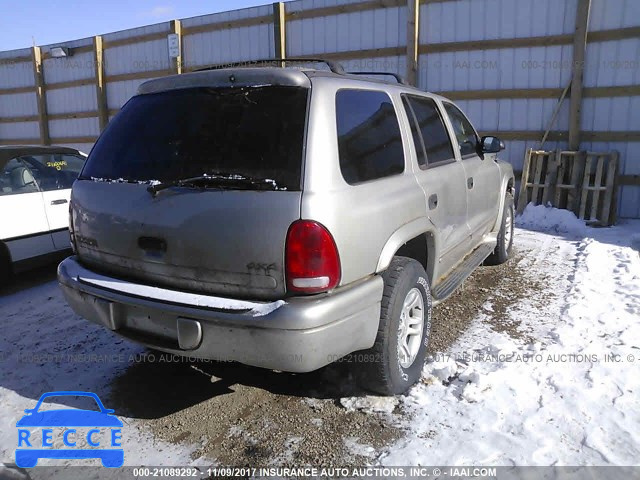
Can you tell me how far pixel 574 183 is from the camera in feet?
25.6

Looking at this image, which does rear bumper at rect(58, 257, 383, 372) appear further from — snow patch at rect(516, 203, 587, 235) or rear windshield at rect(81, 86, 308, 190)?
snow patch at rect(516, 203, 587, 235)

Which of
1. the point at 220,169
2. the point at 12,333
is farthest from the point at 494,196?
the point at 12,333

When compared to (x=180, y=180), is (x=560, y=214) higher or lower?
lower

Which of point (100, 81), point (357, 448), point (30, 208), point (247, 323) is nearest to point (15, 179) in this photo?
point (30, 208)

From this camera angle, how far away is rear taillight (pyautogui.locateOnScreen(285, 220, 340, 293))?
7.38 feet

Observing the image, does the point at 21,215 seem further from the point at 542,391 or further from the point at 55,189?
the point at 542,391

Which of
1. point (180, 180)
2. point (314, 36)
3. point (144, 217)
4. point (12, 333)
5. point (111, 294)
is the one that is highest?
point (314, 36)

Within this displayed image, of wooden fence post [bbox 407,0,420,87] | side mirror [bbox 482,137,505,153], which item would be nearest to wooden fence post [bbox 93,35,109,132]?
wooden fence post [bbox 407,0,420,87]

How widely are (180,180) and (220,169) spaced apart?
232 millimetres

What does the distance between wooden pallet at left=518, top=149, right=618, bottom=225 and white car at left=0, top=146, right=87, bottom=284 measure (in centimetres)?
667

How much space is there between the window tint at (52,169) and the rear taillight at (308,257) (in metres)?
4.14

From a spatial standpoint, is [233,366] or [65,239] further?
[65,239]

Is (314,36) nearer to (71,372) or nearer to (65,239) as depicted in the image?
(65,239)

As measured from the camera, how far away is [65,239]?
5438 mm
